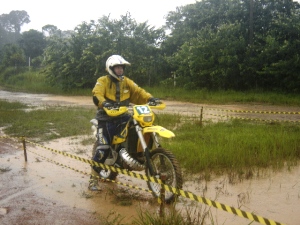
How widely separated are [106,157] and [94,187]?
1.81 feet

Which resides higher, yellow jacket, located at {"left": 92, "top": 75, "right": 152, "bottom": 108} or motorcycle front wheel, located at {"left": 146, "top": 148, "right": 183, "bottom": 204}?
yellow jacket, located at {"left": 92, "top": 75, "right": 152, "bottom": 108}

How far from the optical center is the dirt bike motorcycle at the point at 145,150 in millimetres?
5043

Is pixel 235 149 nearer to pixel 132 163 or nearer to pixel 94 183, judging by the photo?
pixel 132 163

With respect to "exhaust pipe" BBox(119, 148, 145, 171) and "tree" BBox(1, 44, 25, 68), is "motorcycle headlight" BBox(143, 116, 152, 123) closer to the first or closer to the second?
"exhaust pipe" BBox(119, 148, 145, 171)

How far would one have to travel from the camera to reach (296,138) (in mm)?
8398

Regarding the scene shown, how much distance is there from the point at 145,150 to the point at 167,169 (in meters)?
0.42

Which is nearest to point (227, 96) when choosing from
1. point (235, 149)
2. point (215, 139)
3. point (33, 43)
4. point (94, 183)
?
point (215, 139)

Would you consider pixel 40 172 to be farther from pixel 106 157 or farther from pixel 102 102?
pixel 102 102

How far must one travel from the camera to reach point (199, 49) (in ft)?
72.5

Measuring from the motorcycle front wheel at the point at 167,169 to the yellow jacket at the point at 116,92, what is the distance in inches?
47.6

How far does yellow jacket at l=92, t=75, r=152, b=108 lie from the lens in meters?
5.80

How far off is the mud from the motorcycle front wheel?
8.2 inches

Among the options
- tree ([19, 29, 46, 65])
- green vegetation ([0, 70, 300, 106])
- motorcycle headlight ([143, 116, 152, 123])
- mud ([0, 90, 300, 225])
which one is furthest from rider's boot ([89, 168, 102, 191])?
tree ([19, 29, 46, 65])

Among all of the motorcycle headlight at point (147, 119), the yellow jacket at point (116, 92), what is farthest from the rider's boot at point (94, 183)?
the motorcycle headlight at point (147, 119)
